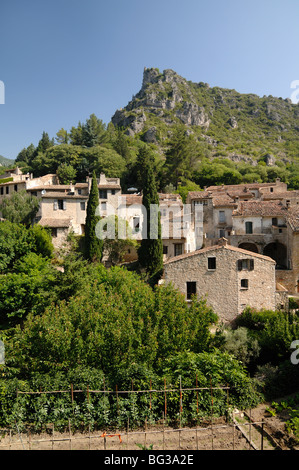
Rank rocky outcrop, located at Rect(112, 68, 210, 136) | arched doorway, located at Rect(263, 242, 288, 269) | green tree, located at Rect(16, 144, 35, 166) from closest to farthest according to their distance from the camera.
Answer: arched doorway, located at Rect(263, 242, 288, 269) < green tree, located at Rect(16, 144, 35, 166) < rocky outcrop, located at Rect(112, 68, 210, 136)

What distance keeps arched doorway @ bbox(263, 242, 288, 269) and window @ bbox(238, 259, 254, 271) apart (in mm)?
10023

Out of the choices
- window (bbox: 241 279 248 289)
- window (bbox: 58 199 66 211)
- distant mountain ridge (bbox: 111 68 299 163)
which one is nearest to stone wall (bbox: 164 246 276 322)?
window (bbox: 241 279 248 289)

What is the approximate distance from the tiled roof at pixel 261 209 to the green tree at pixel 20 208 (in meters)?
23.8

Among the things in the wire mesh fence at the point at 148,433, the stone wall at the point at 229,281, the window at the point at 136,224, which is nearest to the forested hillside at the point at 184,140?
the window at the point at 136,224

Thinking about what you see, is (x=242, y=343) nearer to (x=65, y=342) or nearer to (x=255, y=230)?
(x=65, y=342)

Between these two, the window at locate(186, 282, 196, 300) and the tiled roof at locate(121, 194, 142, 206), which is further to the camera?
the tiled roof at locate(121, 194, 142, 206)

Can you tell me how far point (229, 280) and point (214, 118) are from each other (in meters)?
131

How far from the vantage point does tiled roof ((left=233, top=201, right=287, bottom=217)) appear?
30719 mm

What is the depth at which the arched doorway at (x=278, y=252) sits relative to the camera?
30.1 meters

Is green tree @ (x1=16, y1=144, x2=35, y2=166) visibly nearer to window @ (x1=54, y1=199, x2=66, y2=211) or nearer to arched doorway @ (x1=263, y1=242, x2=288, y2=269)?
window @ (x1=54, y1=199, x2=66, y2=211)

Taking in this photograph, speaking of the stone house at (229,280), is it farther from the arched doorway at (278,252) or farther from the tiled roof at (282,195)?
the tiled roof at (282,195)

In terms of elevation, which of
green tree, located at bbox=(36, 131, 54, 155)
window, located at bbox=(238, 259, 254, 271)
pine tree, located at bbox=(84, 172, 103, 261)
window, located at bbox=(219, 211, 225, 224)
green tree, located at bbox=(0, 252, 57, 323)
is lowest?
green tree, located at bbox=(0, 252, 57, 323)

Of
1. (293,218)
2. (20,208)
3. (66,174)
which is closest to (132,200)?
(20,208)

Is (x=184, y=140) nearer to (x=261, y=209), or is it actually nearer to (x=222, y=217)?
(x=222, y=217)
